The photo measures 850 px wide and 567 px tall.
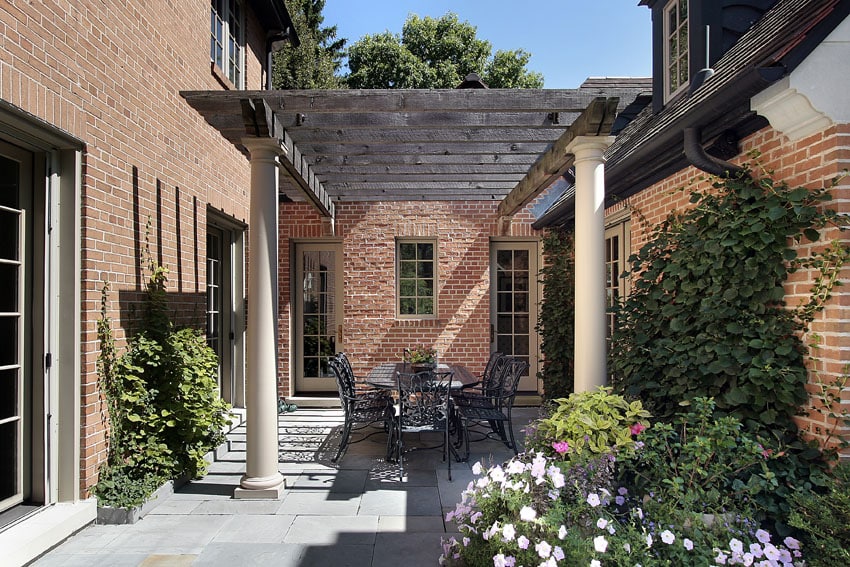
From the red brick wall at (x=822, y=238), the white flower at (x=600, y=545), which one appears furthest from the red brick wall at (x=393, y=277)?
the white flower at (x=600, y=545)

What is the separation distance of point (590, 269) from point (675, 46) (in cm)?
267

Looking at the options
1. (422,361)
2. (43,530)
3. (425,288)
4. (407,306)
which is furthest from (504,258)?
(43,530)

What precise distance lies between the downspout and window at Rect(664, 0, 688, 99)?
67.8 inches

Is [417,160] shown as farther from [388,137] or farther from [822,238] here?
[822,238]

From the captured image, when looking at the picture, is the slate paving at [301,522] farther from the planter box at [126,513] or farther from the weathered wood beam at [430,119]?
the weathered wood beam at [430,119]

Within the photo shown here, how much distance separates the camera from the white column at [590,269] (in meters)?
3.86

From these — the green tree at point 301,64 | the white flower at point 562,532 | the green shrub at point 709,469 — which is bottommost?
the white flower at point 562,532

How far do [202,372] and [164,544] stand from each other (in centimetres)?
127

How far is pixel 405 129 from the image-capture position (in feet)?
15.4

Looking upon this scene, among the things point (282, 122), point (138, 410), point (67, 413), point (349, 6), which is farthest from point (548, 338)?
point (349, 6)

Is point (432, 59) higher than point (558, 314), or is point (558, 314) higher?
point (432, 59)

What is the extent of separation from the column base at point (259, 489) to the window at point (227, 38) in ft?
13.9

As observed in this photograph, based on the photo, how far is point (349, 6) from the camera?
1891cm

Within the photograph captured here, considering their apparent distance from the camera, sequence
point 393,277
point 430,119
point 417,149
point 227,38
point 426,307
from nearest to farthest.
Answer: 1. point 430,119
2. point 417,149
3. point 227,38
4. point 393,277
5. point 426,307
